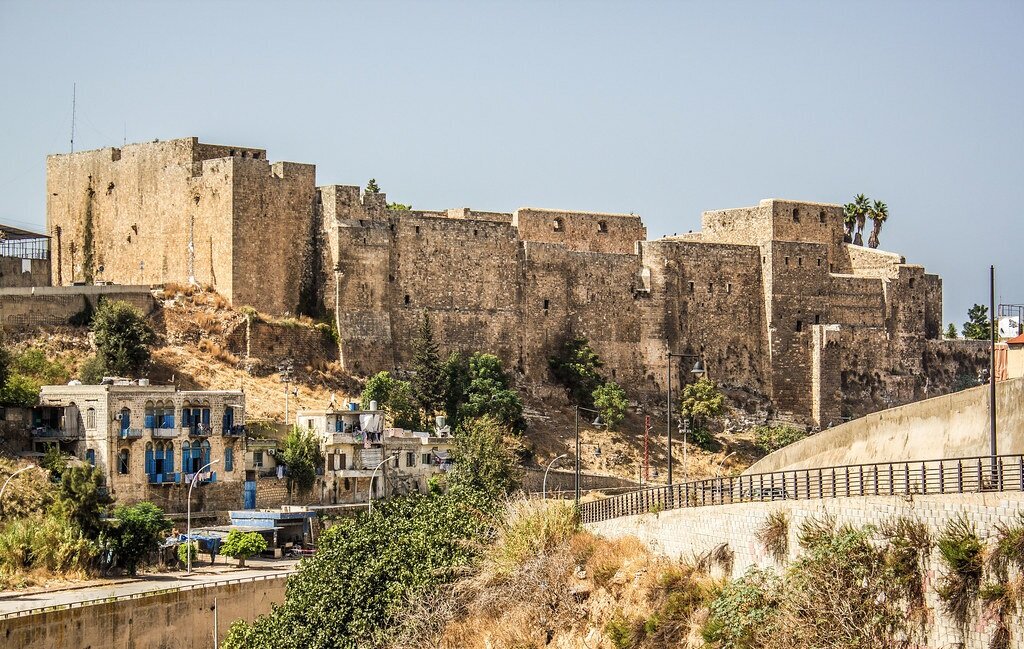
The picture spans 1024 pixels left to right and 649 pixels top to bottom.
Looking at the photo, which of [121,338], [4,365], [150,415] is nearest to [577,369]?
[121,338]

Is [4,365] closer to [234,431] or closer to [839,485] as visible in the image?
[234,431]

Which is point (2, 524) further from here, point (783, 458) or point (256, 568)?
point (783, 458)

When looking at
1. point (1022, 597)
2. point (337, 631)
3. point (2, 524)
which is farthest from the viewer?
point (2, 524)

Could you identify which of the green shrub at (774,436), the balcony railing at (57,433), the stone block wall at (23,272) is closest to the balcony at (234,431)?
the balcony railing at (57,433)

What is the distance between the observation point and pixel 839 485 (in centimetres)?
2898

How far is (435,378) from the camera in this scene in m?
55.8

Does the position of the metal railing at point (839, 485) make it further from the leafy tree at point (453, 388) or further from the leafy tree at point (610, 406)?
the leafy tree at point (610, 406)

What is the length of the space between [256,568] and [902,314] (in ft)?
106

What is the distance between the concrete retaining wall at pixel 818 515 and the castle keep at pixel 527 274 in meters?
24.6

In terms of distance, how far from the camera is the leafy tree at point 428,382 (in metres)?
55.5

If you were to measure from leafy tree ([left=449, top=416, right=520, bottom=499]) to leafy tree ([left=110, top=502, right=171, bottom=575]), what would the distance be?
750cm

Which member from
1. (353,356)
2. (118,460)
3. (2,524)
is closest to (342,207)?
(353,356)

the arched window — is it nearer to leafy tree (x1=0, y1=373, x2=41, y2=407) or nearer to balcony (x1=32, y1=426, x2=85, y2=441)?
balcony (x1=32, y1=426, x2=85, y2=441)

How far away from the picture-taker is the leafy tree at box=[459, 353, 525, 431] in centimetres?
5509
